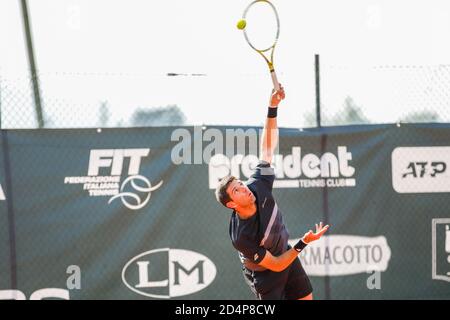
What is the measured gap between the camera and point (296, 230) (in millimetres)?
8055

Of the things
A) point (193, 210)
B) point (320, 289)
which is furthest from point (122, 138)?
point (320, 289)

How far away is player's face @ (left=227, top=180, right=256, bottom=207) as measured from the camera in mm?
6367

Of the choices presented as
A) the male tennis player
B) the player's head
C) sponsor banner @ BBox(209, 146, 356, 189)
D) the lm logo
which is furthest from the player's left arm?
the lm logo

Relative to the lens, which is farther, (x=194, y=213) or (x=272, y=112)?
(x=194, y=213)

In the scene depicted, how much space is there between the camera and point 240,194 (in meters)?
6.36

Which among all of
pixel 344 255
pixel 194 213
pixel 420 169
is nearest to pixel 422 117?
pixel 420 169

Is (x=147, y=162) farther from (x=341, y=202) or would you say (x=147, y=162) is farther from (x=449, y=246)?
(x=449, y=246)

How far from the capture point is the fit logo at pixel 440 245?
813 centimetres

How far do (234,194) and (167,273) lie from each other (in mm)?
1872

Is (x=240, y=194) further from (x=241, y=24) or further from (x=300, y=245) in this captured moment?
(x=241, y=24)

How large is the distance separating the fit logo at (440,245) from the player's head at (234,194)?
2.64 metres

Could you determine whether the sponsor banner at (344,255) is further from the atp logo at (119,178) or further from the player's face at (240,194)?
the player's face at (240,194)
